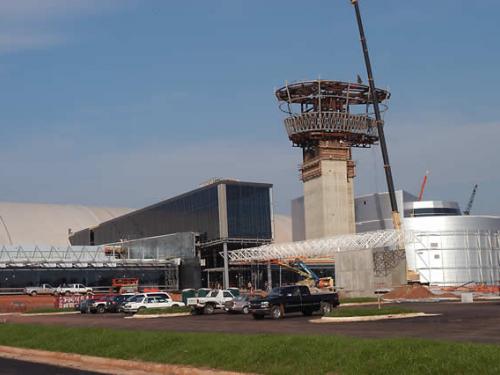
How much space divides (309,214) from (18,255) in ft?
135

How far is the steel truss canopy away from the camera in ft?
250

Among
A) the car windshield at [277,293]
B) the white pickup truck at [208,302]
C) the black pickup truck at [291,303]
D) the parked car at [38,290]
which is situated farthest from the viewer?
the parked car at [38,290]

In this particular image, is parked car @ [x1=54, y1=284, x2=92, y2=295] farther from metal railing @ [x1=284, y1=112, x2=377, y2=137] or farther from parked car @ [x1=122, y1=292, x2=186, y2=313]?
metal railing @ [x1=284, y1=112, x2=377, y2=137]

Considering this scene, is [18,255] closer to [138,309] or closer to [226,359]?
[138,309]

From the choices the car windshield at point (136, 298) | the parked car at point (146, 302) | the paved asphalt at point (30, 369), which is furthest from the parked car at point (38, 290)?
the paved asphalt at point (30, 369)

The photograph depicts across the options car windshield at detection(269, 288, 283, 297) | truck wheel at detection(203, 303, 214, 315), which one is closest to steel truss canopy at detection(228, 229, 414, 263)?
truck wheel at detection(203, 303, 214, 315)

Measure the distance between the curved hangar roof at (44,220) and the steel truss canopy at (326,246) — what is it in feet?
177

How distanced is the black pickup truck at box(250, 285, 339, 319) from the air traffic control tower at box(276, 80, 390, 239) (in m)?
63.4

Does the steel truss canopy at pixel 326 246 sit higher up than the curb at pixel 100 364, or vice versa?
the steel truss canopy at pixel 326 246

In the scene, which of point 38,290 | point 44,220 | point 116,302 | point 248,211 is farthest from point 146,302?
point 44,220

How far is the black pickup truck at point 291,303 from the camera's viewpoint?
36438mm

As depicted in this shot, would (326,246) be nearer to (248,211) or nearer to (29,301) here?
(248,211)

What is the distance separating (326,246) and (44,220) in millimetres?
76628

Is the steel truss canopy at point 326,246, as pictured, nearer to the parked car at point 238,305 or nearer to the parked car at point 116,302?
the parked car at point 116,302
